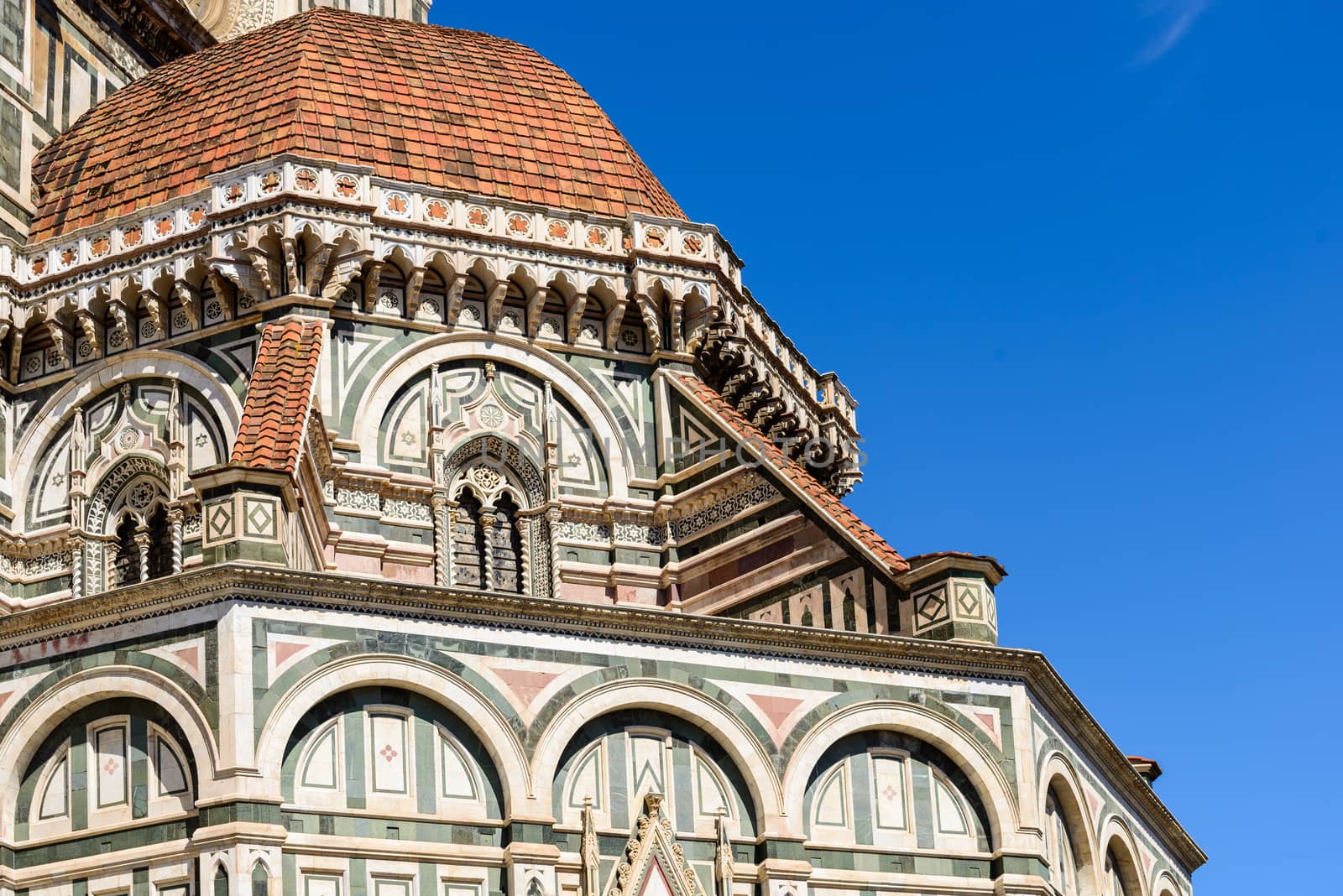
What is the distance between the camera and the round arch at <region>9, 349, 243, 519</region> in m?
36.6

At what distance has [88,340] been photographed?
37.5 m

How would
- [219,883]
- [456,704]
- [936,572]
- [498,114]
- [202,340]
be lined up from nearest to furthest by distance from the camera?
1. [219,883]
2. [456,704]
3. [936,572]
4. [202,340]
5. [498,114]

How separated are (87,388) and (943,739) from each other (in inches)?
546

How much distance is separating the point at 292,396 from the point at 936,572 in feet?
29.0

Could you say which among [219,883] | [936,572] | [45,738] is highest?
[936,572]

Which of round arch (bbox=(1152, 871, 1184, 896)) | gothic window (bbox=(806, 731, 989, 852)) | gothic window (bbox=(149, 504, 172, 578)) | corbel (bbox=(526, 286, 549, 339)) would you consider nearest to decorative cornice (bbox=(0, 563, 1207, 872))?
gothic window (bbox=(806, 731, 989, 852))

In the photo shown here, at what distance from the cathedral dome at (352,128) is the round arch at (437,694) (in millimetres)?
10620

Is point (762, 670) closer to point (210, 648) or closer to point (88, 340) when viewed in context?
point (210, 648)

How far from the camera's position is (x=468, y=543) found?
120 ft

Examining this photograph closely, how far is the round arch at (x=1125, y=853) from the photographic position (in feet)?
114

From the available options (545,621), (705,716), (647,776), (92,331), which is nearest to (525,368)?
(92,331)

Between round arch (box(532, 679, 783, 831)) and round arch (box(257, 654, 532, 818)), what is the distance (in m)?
1.01

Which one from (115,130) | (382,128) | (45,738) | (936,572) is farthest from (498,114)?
(45,738)

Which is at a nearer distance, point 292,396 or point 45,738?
point 45,738
